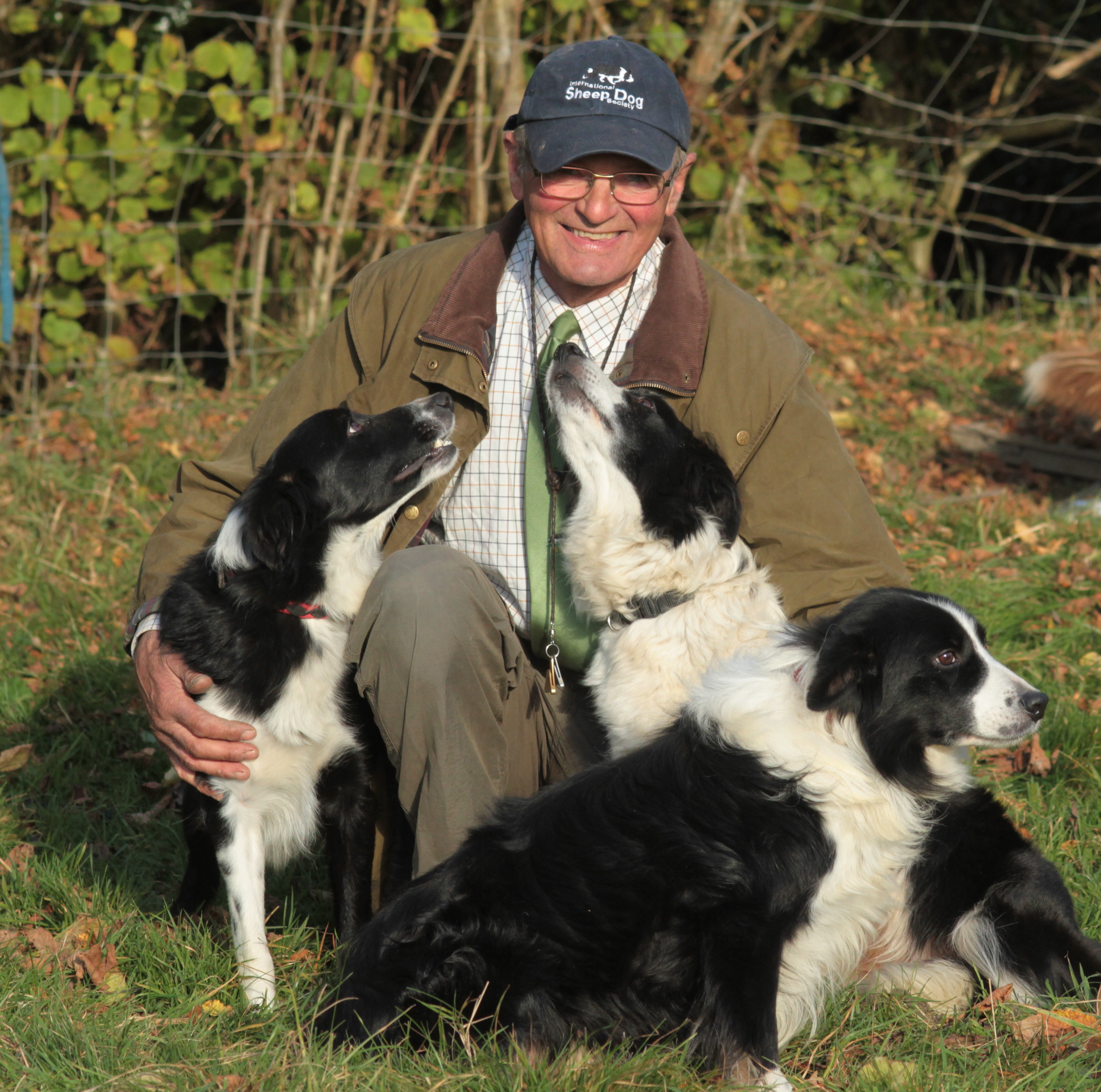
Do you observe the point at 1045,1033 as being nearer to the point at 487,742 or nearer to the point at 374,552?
the point at 487,742

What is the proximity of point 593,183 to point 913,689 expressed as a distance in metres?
1.45

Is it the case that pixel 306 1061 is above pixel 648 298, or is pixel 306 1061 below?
below

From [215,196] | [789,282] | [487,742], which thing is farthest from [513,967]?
[789,282]

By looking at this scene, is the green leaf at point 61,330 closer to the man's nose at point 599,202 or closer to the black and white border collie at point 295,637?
the black and white border collie at point 295,637

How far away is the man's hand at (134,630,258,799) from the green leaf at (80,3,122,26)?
3.98 meters

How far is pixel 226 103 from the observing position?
218 inches

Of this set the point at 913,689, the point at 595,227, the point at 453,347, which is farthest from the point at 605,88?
the point at 913,689

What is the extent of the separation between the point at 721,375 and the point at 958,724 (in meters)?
1.06

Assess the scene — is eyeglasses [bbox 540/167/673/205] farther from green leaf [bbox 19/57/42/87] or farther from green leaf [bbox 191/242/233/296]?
green leaf [bbox 19/57/42/87]

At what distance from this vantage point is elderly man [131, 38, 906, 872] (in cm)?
267

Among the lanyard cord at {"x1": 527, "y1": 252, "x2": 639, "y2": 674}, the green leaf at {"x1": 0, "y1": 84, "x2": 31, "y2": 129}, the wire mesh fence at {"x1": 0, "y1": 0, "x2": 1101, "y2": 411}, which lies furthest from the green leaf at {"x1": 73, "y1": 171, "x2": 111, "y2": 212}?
the lanyard cord at {"x1": 527, "y1": 252, "x2": 639, "y2": 674}

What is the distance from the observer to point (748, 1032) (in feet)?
6.91

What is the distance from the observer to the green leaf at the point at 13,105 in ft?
17.8

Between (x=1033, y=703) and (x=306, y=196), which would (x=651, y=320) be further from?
(x=306, y=196)
